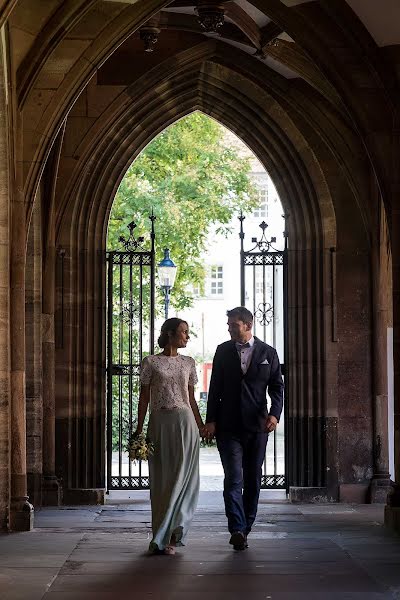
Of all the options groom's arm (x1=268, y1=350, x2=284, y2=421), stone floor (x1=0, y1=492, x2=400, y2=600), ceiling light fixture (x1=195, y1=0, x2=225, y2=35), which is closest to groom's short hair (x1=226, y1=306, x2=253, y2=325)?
groom's arm (x1=268, y1=350, x2=284, y2=421)

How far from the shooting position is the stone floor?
6270 mm

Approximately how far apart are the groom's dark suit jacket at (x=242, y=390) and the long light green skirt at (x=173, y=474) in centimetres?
28

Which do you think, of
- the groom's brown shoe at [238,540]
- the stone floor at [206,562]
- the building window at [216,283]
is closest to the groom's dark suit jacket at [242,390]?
the groom's brown shoe at [238,540]

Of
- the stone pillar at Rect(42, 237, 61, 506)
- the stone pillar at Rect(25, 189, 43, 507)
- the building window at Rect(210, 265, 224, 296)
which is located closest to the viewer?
the stone pillar at Rect(25, 189, 43, 507)

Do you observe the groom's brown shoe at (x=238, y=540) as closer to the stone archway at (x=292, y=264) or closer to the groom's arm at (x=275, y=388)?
the groom's arm at (x=275, y=388)

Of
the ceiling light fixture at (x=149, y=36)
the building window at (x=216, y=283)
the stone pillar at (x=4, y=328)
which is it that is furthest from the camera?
the building window at (x=216, y=283)

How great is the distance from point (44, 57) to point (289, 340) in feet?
17.2

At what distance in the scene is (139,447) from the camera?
25.5 ft

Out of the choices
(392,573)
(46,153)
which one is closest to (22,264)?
(46,153)

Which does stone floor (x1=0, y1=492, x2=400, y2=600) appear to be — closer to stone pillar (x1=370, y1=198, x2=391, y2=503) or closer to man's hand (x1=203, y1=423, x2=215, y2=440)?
man's hand (x1=203, y1=423, x2=215, y2=440)

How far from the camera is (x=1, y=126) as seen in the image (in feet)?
30.7

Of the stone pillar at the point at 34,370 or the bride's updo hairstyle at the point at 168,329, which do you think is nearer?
the bride's updo hairstyle at the point at 168,329

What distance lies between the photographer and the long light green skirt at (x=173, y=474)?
7.81m

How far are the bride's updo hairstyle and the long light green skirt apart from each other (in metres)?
0.44
